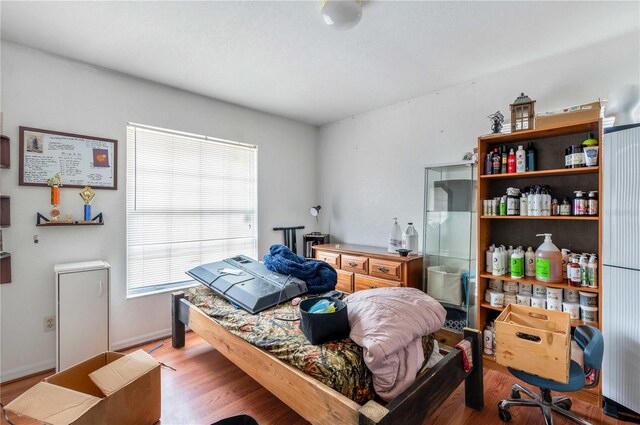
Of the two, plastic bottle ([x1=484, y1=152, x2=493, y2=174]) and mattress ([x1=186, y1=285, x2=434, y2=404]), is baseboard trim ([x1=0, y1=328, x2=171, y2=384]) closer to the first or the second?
mattress ([x1=186, y1=285, x2=434, y2=404])

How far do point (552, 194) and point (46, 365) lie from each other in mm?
4324

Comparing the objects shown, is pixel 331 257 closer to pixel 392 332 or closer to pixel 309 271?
pixel 309 271

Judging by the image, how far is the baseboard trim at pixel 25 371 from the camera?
2.21 m

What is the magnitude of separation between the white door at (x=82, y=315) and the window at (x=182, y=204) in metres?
0.45

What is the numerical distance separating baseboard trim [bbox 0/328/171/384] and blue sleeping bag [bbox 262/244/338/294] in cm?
144

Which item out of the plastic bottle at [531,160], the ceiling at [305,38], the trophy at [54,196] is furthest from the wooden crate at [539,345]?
the trophy at [54,196]

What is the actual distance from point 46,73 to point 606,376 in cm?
463

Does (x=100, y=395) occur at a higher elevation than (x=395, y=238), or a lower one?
lower

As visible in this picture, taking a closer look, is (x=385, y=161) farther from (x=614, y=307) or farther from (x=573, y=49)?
(x=614, y=307)

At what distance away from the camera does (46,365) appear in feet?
7.79

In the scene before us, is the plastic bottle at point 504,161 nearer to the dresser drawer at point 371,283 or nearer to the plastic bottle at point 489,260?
the plastic bottle at point 489,260

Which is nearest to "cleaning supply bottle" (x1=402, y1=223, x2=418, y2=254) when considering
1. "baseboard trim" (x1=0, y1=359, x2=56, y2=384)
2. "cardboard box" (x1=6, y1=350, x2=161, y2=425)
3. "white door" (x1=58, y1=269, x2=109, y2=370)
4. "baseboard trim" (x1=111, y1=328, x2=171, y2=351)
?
"cardboard box" (x1=6, y1=350, x2=161, y2=425)

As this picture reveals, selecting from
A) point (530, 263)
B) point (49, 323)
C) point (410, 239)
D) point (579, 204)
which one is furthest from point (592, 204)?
point (49, 323)

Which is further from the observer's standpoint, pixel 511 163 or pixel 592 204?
pixel 511 163
